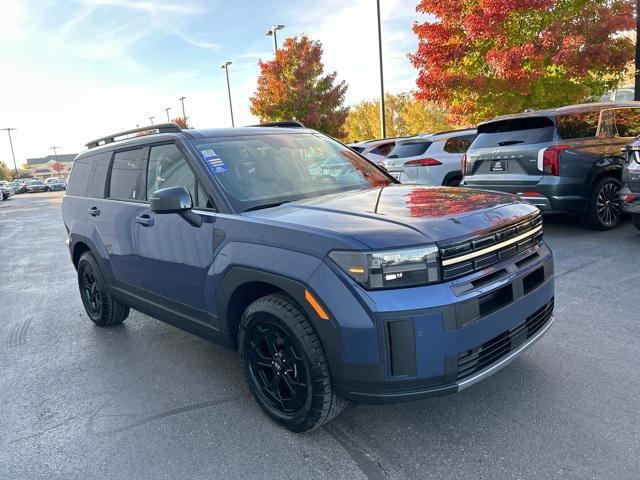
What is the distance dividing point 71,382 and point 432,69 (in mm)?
11761

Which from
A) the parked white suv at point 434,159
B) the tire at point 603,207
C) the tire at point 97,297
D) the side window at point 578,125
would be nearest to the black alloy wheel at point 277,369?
the tire at point 97,297

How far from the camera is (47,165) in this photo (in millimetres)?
149750

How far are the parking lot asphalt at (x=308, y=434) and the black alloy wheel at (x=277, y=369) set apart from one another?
0.64 feet

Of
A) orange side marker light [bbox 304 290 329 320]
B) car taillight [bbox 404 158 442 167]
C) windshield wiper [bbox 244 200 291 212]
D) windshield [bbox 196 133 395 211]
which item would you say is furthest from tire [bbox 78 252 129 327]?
car taillight [bbox 404 158 442 167]

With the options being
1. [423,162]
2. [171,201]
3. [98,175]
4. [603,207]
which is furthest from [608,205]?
[98,175]

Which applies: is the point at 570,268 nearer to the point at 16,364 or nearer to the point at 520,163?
the point at 520,163

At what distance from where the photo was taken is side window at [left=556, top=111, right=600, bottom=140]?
6.93m

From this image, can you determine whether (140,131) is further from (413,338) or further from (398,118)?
(398,118)

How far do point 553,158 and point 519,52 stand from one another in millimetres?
5750

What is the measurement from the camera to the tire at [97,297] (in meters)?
4.77

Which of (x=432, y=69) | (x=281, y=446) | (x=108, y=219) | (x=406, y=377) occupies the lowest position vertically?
(x=281, y=446)

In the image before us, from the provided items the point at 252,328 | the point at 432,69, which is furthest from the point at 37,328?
the point at 432,69

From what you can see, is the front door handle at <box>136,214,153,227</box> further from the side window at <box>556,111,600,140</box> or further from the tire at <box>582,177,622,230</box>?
the tire at <box>582,177,622,230</box>

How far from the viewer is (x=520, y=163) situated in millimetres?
7125
